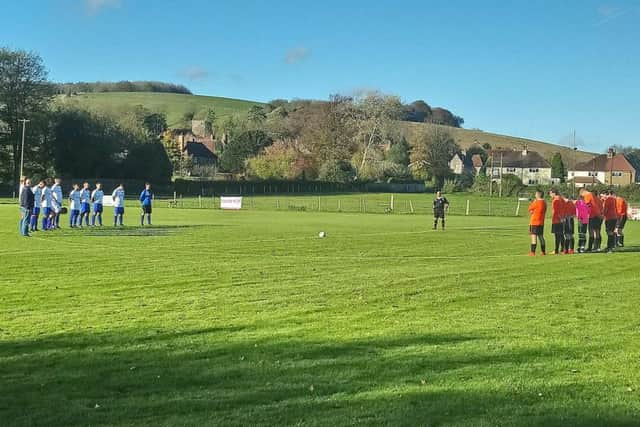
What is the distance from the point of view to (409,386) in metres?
6.62

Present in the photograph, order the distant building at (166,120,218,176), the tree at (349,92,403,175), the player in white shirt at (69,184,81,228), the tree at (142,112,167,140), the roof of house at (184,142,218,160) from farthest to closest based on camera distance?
the roof of house at (184,142,218,160)
the distant building at (166,120,218,176)
the tree at (142,112,167,140)
the tree at (349,92,403,175)
the player in white shirt at (69,184,81,228)

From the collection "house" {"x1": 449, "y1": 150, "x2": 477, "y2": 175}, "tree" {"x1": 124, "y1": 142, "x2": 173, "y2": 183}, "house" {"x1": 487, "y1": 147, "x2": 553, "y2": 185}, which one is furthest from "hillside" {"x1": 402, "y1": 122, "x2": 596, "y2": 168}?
"tree" {"x1": 124, "y1": 142, "x2": 173, "y2": 183}

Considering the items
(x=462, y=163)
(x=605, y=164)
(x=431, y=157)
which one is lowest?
(x=431, y=157)

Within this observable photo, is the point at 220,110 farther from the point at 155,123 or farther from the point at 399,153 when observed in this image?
the point at 399,153

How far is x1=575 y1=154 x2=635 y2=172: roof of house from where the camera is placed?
12594 centimetres

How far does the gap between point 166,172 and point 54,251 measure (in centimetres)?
7147

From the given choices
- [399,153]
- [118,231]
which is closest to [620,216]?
[118,231]

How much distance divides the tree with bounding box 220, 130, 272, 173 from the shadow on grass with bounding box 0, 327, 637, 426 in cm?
10651

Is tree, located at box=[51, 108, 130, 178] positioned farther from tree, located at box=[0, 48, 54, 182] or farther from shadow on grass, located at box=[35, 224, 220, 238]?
shadow on grass, located at box=[35, 224, 220, 238]

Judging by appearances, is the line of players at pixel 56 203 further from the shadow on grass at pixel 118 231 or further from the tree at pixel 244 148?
the tree at pixel 244 148

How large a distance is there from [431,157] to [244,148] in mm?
28416

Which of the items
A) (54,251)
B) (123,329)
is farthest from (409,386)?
(54,251)

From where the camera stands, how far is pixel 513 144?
156m

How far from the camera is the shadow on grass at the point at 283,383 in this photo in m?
5.77
